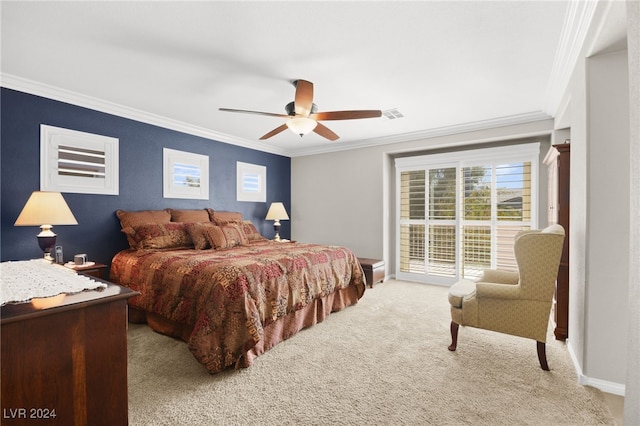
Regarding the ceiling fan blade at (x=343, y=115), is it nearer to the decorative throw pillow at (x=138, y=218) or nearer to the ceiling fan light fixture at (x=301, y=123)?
the ceiling fan light fixture at (x=301, y=123)

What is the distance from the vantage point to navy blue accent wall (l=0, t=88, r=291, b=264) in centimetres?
296

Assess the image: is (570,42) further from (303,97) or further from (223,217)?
(223,217)

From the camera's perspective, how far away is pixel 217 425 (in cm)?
170

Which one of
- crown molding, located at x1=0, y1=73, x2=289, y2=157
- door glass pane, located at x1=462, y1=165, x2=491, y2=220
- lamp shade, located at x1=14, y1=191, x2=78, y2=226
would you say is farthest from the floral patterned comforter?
door glass pane, located at x1=462, y1=165, x2=491, y2=220

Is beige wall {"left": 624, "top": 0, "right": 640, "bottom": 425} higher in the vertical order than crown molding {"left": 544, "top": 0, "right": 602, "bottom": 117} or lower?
lower

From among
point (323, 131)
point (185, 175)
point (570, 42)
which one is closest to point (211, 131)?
point (185, 175)

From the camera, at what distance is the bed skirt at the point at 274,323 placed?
2.53 m

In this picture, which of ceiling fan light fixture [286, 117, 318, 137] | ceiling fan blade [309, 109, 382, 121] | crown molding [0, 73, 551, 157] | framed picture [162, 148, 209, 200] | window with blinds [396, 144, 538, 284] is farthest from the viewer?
window with blinds [396, 144, 538, 284]

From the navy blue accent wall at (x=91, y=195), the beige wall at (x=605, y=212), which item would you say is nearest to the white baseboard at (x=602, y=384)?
the beige wall at (x=605, y=212)

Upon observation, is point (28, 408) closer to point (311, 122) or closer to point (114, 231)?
point (311, 122)

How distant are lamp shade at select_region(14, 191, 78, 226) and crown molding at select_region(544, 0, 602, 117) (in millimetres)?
4346

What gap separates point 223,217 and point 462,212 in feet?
12.6

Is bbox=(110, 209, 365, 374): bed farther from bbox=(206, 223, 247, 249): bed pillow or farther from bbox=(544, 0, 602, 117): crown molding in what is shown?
bbox=(544, 0, 602, 117): crown molding

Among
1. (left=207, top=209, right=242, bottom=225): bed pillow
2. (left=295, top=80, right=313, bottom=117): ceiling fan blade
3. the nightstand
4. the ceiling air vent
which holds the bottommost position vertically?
the nightstand
